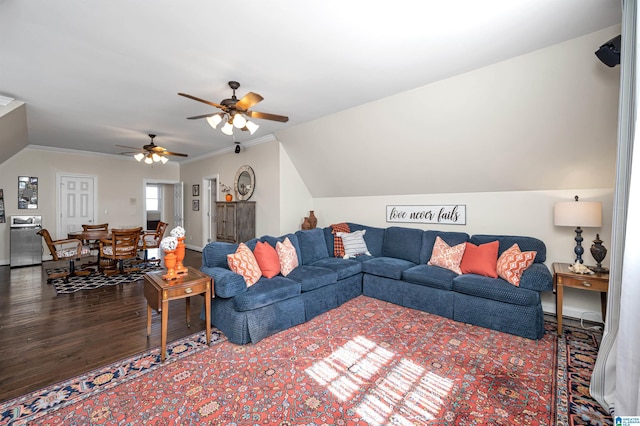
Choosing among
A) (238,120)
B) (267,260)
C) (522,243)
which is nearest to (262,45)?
(238,120)

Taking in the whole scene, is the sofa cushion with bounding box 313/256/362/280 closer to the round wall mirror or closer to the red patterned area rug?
the red patterned area rug

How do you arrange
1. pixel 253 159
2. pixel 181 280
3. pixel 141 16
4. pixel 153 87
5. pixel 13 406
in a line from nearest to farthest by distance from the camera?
pixel 13 406, pixel 141 16, pixel 181 280, pixel 153 87, pixel 253 159

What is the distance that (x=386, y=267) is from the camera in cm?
377

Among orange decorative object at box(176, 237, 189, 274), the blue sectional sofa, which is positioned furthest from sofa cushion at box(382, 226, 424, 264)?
orange decorative object at box(176, 237, 189, 274)

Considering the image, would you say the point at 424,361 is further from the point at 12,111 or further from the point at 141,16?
the point at 12,111

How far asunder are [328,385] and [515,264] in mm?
2344

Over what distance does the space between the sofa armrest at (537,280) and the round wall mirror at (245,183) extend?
4749 mm

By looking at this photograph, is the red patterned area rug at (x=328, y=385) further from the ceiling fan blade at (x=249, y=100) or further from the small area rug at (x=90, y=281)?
the small area rug at (x=90, y=281)

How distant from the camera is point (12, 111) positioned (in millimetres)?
3738

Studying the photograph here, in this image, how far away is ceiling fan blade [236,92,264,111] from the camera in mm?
2689

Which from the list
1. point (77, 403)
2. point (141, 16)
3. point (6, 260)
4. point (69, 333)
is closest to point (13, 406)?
point (77, 403)

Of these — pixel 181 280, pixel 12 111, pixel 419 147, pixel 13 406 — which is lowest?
pixel 13 406

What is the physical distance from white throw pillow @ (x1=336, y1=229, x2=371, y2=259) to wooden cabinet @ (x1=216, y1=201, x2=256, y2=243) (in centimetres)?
214

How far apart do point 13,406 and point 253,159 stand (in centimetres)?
477
